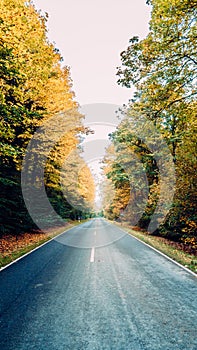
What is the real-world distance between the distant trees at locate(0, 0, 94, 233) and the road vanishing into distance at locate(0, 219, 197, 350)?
479cm

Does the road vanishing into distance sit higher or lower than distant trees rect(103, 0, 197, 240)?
lower

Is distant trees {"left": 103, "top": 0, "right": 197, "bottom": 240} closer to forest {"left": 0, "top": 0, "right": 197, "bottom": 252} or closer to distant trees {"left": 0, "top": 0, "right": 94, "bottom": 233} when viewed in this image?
forest {"left": 0, "top": 0, "right": 197, "bottom": 252}

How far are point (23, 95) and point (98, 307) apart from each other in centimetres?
868

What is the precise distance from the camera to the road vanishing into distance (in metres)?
3.26

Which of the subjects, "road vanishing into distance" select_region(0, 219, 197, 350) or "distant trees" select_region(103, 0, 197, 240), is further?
"distant trees" select_region(103, 0, 197, 240)

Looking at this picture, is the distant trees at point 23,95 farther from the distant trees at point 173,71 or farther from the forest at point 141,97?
the distant trees at point 173,71

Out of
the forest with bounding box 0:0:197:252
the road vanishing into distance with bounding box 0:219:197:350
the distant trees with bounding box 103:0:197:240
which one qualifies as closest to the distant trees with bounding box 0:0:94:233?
the forest with bounding box 0:0:197:252

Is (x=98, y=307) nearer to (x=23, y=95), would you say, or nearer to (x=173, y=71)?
(x=173, y=71)

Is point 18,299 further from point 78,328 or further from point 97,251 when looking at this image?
point 97,251

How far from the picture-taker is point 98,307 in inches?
174

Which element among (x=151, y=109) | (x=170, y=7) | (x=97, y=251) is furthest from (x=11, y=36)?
(x=97, y=251)

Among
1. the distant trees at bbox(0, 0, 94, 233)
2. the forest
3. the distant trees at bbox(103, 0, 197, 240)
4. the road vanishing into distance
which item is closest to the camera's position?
the road vanishing into distance

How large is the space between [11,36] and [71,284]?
809cm

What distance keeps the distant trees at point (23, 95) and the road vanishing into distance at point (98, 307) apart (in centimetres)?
479
